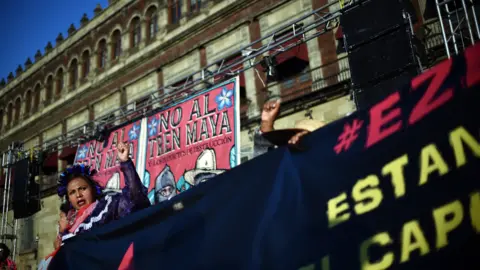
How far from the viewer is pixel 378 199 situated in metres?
1.57

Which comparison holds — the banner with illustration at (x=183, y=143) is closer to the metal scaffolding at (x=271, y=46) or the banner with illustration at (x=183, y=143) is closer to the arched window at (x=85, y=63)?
the metal scaffolding at (x=271, y=46)

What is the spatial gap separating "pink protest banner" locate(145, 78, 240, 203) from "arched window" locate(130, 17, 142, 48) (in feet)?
30.4

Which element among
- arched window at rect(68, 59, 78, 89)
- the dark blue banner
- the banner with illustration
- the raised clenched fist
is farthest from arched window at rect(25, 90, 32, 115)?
the dark blue banner

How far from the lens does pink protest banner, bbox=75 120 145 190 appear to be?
8.66 metres

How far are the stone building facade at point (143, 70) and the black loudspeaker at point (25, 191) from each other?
1.17 metres

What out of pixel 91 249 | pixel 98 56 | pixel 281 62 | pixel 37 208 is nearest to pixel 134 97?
pixel 98 56

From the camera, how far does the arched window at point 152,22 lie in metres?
15.9

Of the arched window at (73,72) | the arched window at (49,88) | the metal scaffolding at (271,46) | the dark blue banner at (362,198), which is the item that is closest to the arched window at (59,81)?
the arched window at (49,88)

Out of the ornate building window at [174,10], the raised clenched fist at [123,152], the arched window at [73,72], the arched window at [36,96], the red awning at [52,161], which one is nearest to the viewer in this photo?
the raised clenched fist at [123,152]

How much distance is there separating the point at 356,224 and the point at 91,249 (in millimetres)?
2169

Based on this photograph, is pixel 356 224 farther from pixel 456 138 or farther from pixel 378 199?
pixel 456 138

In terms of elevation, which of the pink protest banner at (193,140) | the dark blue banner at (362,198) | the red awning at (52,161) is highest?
the red awning at (52,161)

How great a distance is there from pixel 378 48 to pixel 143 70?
38.8 ft

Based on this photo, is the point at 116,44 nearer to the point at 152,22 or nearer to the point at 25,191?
the point at 152,22
